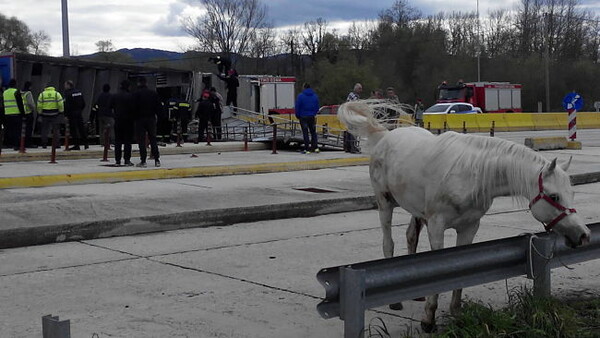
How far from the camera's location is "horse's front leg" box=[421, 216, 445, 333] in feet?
18.0

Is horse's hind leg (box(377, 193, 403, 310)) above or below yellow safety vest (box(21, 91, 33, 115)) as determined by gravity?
below

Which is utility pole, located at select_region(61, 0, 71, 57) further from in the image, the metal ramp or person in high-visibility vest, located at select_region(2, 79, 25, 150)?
person in high-visibility vest, located at select_region(2, 79, 25, 150)

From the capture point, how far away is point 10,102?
819 inches

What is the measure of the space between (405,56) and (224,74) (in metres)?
47.7

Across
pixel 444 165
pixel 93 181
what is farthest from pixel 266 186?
pixel 444 165

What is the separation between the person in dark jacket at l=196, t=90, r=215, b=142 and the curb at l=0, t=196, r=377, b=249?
45.6 feet

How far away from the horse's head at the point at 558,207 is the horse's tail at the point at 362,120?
1840mm

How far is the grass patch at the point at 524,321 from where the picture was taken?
511cm

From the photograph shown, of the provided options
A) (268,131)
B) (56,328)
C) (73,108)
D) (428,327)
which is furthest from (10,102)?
(56,328)

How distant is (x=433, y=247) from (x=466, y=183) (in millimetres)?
521

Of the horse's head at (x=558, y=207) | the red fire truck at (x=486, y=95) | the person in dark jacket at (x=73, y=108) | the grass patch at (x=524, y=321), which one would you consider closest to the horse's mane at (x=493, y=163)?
the horse's head at (x=558, y=207)

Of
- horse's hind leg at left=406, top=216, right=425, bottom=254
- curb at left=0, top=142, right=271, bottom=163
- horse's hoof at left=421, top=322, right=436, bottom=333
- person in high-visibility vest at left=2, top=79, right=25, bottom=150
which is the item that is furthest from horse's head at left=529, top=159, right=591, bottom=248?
person in high-visibility vest at left=2, top=79, right=25, bottom=150

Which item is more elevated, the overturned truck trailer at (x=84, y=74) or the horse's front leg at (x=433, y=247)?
the overturned truck trailer at (x=84, y=74)

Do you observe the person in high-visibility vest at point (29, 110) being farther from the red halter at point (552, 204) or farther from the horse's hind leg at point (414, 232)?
the red halter at point (552, 204)
